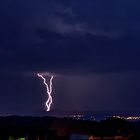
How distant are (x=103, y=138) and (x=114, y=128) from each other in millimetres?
3904

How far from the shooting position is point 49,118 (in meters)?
67.1

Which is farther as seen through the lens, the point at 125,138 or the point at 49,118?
the point at 49,118

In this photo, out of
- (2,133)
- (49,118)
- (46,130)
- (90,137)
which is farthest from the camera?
(49,118)

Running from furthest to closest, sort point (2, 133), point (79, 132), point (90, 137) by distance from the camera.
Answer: point (79, 132) < point (90, 137) < point (2, 133)

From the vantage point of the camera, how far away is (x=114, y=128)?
54.7 meters

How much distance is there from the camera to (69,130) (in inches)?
2218

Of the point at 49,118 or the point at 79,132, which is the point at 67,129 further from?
the point at 49,118

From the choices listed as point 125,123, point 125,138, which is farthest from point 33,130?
point 125,123

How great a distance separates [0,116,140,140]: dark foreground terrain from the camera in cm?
4541

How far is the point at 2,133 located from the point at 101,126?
47.7 ft

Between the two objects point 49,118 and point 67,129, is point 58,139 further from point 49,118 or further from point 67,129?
point 49,118

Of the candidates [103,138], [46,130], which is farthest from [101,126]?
[46,130]

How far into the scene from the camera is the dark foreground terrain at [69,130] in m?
45.4

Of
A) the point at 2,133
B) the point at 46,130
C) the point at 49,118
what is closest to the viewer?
the point at 2,133
